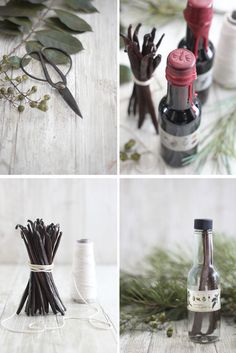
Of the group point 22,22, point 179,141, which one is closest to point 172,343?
point 179,141

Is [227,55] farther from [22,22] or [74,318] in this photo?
[74,318]

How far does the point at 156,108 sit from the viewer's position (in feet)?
4.09

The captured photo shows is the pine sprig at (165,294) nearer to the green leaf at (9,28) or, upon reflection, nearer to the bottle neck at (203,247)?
the bottle neck at (203,247)

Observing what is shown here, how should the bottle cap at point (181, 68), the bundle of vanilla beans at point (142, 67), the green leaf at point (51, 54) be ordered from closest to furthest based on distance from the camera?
the bottle cap at point (181, 68), the bundle of vanilla beans at point (142, 67), the green leaf at point (51, 54)

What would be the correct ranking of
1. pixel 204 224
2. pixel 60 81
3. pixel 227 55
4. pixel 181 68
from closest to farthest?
pixel 181 68
pixel 204 224
pixel 60 81
pixel 227 55

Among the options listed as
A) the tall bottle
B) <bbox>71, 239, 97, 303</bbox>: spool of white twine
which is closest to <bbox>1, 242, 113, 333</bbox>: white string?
<bbox>71, 239, 97, 303</bbox>: spool of white twine

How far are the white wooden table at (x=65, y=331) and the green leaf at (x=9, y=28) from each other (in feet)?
1.70

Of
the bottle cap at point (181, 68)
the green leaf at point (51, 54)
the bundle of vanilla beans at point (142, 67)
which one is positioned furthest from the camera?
the green leaf at point (51, 54)

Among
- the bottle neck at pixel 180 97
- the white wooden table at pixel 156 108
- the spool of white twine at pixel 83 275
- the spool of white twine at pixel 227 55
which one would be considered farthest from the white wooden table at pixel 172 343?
the spool of white twine at pixel 227 55

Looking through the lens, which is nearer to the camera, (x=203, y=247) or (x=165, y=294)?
(x=203, y=247)

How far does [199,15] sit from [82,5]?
0.99ft

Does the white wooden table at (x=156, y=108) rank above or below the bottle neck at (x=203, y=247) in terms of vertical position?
above

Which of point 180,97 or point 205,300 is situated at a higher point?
point 180,97

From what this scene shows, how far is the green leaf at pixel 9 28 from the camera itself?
1.24 meters
